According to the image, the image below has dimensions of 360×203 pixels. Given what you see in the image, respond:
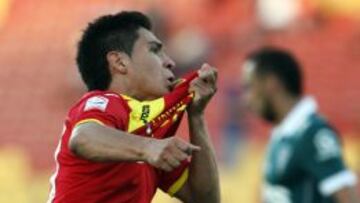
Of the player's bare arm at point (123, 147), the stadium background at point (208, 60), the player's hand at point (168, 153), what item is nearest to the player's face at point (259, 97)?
the player's bare arm at point (123, 147)

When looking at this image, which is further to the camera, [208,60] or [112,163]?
[208,60]

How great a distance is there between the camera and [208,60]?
1003 centimetres

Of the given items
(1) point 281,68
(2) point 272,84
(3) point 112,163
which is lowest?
(3) point 112,163

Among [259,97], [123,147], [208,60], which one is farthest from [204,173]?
[208,60]

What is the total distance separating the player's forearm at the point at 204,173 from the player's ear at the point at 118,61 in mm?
381

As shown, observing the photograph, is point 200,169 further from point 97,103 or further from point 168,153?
point 168,153

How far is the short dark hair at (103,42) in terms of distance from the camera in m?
3.75

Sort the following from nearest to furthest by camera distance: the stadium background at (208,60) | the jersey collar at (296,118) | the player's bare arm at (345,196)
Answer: the player's bare arm at (345,196) → the jersey collar at (296,118) → the stadium background at (208,60)

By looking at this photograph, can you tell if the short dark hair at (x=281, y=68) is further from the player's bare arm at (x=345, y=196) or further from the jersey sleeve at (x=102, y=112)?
the jersey sleeve at (x=102, y=112)

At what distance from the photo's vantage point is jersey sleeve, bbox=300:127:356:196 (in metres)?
5.39

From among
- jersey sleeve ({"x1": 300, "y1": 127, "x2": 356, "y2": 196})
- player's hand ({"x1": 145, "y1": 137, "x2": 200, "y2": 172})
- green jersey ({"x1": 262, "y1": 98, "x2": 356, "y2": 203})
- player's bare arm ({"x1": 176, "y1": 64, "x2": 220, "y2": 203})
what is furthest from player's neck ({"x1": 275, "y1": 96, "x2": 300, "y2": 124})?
player's hand ({"x1": 145, "y1": 137, "x2": 200, "y2": 172})

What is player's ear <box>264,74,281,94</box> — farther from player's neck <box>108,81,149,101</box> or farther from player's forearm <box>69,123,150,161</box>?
player's forearm <box>69,123,150,161</box>

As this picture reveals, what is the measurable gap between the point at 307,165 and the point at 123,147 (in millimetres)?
2422

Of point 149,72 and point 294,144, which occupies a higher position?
point 294,144
